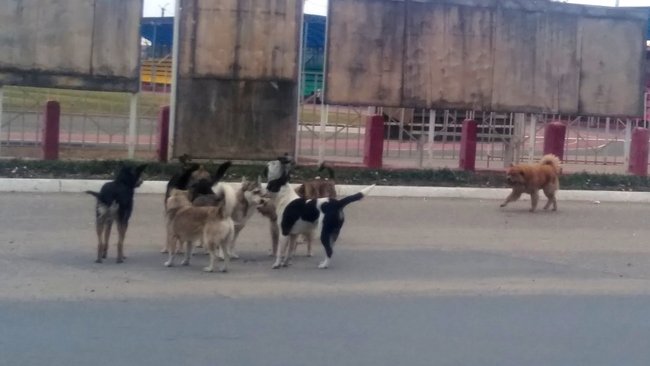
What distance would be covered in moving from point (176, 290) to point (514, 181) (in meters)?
8.70

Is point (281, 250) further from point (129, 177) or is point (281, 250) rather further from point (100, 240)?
point (100, 240)

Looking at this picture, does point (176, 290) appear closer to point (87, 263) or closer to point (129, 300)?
point (129, 300)

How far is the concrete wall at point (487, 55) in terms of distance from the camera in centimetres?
2209

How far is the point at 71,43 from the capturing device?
2055 centimetres

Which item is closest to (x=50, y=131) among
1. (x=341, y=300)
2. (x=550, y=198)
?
(x=550, y=198)

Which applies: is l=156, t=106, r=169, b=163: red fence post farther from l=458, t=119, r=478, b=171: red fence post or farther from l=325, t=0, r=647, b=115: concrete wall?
l=458, t=119, r=478, b=171: red fence post

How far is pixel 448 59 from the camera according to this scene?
2256 centimetres

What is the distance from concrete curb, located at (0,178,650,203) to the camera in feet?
58.4

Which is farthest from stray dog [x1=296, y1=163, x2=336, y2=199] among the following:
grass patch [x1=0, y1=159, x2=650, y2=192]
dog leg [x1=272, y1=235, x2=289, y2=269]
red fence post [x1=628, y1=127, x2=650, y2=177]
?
red fence post [x1=628, y1=127, x2=650, y2=177]

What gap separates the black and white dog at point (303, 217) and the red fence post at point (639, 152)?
13336 mm

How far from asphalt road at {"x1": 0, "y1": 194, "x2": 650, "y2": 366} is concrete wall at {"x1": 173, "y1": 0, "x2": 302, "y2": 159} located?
614cm

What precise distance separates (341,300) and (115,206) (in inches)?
116

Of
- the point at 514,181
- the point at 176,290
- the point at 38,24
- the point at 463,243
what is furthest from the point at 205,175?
the point at 38,24

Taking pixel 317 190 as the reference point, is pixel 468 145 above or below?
above
